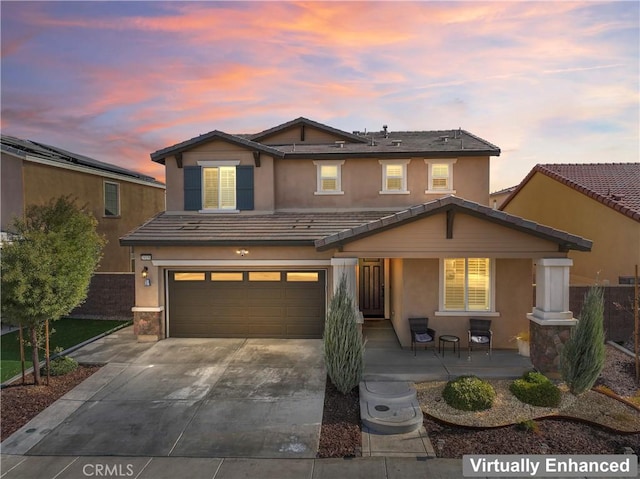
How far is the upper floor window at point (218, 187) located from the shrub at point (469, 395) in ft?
29.9

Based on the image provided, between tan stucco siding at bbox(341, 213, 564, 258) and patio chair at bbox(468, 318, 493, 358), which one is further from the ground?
tan stucco siding at bbox(341, 213, 564, 258)

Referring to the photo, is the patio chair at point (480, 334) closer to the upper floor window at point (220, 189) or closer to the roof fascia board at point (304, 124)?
the roof fascia board at point (304, 124)

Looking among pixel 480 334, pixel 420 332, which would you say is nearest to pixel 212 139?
pixel 420 332

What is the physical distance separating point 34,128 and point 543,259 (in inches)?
1042

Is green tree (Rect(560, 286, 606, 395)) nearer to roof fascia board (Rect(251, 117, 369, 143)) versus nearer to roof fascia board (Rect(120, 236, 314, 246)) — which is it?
roof fascia board (Rect(120, 236, 314, 246))

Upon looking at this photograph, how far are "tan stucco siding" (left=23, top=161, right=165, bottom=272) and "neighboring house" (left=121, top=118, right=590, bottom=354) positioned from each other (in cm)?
546

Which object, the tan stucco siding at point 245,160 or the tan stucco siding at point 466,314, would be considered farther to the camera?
the tan stucco siding at point 245,160

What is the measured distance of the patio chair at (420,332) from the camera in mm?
10375

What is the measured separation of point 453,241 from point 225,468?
23.3ft

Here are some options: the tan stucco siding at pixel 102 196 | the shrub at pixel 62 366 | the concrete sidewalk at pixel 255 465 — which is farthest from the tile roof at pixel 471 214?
the tan stucco siding at pixel 102 196

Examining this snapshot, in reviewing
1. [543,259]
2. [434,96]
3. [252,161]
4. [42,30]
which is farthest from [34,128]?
[543,259]

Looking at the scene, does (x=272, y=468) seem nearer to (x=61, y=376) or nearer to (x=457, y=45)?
(x=61, y=376)

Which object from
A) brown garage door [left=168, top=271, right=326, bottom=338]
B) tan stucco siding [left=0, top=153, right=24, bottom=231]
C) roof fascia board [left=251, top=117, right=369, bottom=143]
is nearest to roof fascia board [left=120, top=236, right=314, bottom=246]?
brown garage door [left=168, top=271, right=326, bottom=338]

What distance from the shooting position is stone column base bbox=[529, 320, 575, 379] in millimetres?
9070
